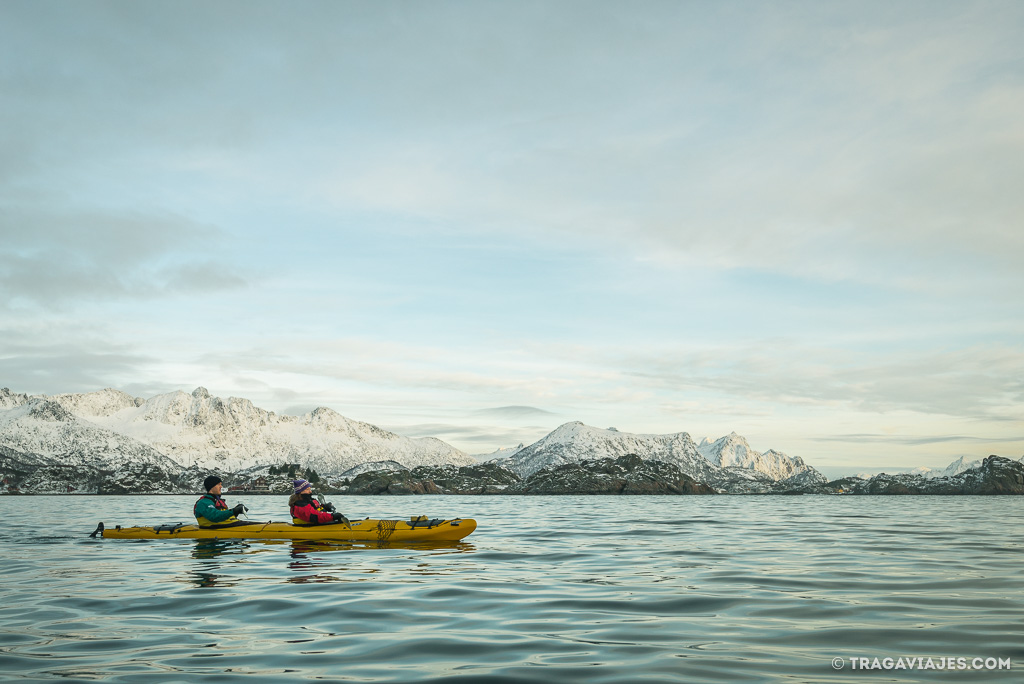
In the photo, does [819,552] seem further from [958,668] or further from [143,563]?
[143,563]

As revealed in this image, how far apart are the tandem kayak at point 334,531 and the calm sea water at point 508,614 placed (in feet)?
8.75

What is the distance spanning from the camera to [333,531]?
2661cm

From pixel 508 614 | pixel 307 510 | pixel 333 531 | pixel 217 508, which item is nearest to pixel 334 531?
pixel 333 531

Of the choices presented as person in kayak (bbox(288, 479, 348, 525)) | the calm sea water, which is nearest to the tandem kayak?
person in kayak (bbox(288, 479, 348, 525))

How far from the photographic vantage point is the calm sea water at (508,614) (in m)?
8.91

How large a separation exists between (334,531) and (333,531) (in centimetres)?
4

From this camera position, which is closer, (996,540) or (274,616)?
(274,616)

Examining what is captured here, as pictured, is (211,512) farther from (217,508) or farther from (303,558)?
(303,558)

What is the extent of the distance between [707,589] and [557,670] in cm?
735

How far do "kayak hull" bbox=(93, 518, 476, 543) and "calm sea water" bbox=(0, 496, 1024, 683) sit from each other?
8.73 feet

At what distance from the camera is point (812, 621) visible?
11.7 meters

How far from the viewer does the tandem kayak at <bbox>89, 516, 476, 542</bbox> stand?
86.4 ft

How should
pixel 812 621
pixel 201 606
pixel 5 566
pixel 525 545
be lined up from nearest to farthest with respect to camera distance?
1. pixel 812 621
2. pixel 201 606
3. pixel 5 566
4. pixel 525 545

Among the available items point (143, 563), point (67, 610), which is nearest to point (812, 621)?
point (67, 610)
